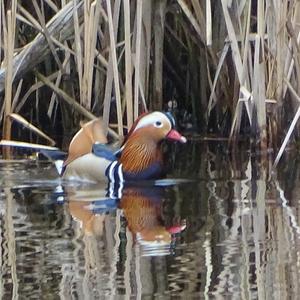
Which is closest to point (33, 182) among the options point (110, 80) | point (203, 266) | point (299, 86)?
point (110, 80)

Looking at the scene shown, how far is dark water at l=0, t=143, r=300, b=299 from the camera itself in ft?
13.8

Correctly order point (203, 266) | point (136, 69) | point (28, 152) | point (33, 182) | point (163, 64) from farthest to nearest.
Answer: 1. point (163, 64)
2. point (28, 152)
3. point (136, 69)
4. point (33, 182)
5. point (203, 266)

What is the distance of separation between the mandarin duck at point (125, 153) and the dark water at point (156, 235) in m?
0.17

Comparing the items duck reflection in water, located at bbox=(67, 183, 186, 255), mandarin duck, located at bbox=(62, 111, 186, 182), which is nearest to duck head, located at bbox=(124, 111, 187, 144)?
mandarin duck, located at bbox=(62, 111, 186, 182)

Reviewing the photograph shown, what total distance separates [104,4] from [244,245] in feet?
10.6

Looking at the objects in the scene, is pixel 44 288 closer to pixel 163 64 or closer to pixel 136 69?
pixel 136 69

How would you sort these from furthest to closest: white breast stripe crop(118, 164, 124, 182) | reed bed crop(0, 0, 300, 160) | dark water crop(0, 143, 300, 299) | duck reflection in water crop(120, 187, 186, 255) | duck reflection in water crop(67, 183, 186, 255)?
reed bed crop(0, 0, 300, 160), white breast stripe crop(118, 164, 124, 182), duck reflection in water crop(67, 183, 186, 255), duck reflection in water crop(120, 187, 186, 255), dark water crop(0, 143, 300, 299)

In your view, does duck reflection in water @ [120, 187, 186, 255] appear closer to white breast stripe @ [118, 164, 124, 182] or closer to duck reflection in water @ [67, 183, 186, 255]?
duck reflection in water @ [67, 183, 186, 255]

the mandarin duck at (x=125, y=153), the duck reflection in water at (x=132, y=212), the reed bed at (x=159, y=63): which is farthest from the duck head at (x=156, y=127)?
the duck reflection in water at (x=132, y=212)

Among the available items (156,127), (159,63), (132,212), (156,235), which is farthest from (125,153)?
(156,235)

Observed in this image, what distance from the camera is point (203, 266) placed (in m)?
4.48

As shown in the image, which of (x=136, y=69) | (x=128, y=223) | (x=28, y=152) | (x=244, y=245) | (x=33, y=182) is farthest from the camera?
(x=28, y=152)

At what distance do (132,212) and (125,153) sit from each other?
1.38 m

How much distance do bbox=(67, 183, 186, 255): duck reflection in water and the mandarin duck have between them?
0.58ft
